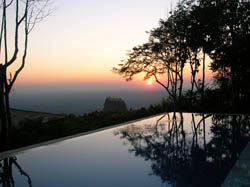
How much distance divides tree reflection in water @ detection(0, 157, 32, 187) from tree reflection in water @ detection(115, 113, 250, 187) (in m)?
1.86

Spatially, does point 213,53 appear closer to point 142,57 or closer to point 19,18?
point 142,57

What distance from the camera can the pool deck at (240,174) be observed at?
2506 mm

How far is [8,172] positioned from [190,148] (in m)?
3.11

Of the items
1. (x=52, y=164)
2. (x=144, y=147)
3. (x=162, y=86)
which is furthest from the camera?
(x=162, y=86)

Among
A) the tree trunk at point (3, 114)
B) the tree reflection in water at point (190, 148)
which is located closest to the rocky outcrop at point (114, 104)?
the tree reflection in water at point (190, 148)

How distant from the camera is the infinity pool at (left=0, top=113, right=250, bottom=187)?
9.36ft

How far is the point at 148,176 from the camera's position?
304 centimetres

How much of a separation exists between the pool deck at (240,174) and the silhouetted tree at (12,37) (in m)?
4.11

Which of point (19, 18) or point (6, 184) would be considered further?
point (19, 18)

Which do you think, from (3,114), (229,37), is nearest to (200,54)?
(229,37)

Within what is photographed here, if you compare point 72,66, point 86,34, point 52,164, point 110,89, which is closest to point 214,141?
point 52,164

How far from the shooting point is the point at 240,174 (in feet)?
9.09

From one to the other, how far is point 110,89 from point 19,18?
1285cm

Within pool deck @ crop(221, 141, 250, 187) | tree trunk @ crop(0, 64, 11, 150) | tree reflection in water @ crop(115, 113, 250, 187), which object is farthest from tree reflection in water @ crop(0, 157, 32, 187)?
pool deck @ crop(221, 141, 250, 187)
